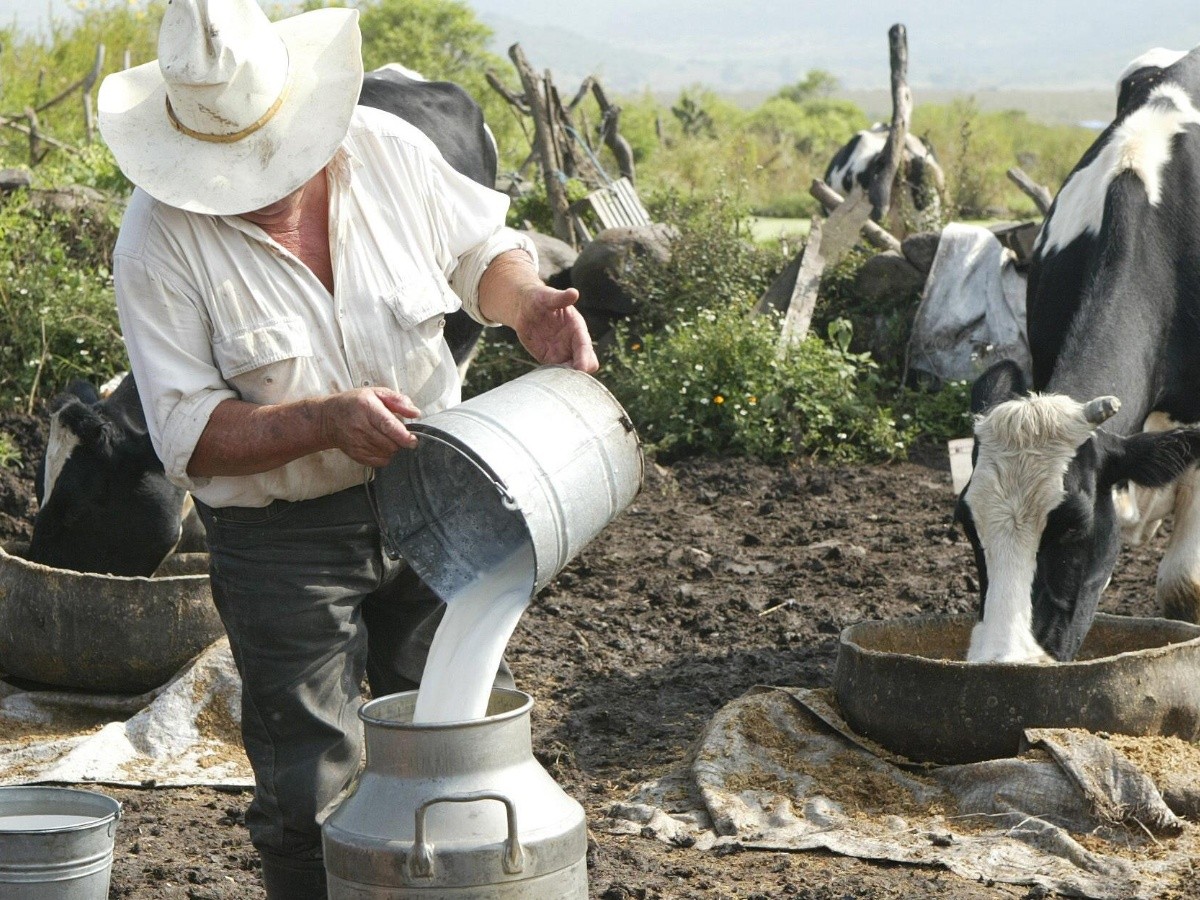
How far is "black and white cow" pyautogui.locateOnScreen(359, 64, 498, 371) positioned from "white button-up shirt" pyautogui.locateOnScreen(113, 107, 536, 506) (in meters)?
4.04

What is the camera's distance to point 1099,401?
424 cm

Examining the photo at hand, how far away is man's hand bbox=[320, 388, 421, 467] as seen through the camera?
266cm

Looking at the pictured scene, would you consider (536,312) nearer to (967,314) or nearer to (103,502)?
(103,502)

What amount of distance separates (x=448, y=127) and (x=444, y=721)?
552 centimetres

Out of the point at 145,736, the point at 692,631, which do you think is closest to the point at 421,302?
the point at 145,736

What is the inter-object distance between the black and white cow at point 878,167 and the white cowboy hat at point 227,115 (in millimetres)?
8892

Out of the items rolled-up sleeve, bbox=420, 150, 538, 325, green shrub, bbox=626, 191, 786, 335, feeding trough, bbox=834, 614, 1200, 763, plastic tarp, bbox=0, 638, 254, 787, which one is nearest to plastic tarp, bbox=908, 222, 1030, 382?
green shrub, bbox=626, 191, 786, 335

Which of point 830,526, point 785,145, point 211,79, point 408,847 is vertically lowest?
point 785,145

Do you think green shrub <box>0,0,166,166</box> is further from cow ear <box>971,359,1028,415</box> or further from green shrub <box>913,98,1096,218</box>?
cow ear <box>971,359,1028,415</box>

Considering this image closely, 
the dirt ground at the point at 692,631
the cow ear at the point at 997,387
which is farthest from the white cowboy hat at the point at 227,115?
the cow ear at the point at 997,387

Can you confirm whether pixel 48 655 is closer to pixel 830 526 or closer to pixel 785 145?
pixel 830 526

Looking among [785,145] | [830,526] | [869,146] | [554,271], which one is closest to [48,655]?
[830,526]

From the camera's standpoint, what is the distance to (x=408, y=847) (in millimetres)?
2477

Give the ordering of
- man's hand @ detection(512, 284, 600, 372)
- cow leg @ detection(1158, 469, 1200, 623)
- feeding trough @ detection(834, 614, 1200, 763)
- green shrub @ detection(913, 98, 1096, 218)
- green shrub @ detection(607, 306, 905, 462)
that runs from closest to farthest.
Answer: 1. man's hand @ detection(512, 284, 600, 372)
2. feeding trough @ detection(834, 614, 1200, 763)
3. cow leg @ detection(1158, 469, 1200, 623)
4. green shrub @ detection(607, 306, 905, 462)
5. green shrub @ detection(913, 98, 1096, 218)
